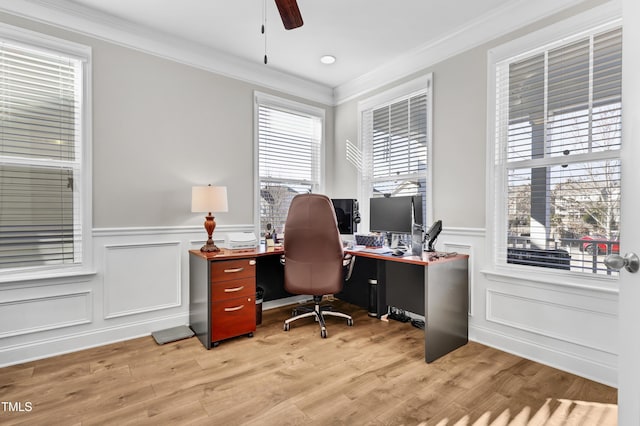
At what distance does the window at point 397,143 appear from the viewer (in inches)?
133

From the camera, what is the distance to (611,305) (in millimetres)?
2123

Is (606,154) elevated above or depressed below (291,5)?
below

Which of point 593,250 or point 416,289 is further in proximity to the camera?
point 416,289

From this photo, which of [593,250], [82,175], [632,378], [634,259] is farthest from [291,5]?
[593,250]

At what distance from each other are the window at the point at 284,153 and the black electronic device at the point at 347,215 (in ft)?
2.21

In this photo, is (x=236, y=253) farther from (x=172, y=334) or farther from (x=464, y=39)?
(x=464, y=39)

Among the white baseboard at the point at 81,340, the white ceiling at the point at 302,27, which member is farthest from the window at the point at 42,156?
the white baseboard at the point at 81,340

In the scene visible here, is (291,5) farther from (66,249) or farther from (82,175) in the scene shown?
(66,249)

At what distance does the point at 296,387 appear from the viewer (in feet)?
6.91

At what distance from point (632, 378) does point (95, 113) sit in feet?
11.8

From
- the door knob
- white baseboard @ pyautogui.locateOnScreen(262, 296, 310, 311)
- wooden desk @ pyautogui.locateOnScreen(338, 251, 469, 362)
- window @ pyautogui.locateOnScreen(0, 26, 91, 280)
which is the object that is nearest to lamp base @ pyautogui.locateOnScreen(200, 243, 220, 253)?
window @ pyautogui.locateOnScreen(0, 26, 91, 280)

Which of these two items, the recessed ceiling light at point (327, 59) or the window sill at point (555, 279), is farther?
the recessed ceiling light at point (327, 59)

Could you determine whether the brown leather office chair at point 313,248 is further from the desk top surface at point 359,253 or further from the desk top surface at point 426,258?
the desk top surface at point 426,258

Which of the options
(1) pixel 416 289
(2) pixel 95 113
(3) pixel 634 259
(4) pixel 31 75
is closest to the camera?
(3) pixel 634 259
